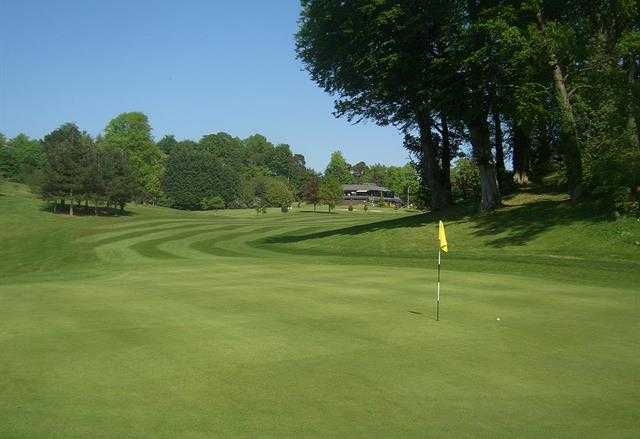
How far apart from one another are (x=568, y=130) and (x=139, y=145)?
379 ft

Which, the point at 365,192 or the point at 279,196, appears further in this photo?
the point at 365,192

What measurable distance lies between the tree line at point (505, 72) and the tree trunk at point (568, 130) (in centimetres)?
6

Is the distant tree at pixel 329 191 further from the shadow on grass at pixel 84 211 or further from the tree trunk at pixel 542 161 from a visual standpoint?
the tree trunk at pixel 542 161

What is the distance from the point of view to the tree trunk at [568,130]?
2911 cm

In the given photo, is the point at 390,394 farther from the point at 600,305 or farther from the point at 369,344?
the point at 600,305

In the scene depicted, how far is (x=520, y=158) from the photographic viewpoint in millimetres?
44406

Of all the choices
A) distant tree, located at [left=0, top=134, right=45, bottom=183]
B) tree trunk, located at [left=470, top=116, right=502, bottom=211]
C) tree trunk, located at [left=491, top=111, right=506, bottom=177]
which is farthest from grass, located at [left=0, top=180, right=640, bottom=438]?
distant tree, located at [left=0, top=134, right=45, bottom=183]

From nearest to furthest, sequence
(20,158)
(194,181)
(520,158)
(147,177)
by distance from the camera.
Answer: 1. (520,158)
2. (147,177)
3. (194,181)
4. (20,158)

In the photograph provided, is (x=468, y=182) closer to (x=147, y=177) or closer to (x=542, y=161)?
(x=542, y=161)

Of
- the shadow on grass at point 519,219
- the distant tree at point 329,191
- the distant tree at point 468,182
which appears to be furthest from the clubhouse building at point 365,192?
the shadow on grass at point 519,219

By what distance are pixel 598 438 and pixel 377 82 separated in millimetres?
33325

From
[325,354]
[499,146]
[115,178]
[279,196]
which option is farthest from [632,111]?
[279,196]

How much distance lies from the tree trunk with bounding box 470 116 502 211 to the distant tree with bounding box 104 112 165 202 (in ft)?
321

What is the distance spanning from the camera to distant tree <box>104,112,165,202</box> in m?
129
